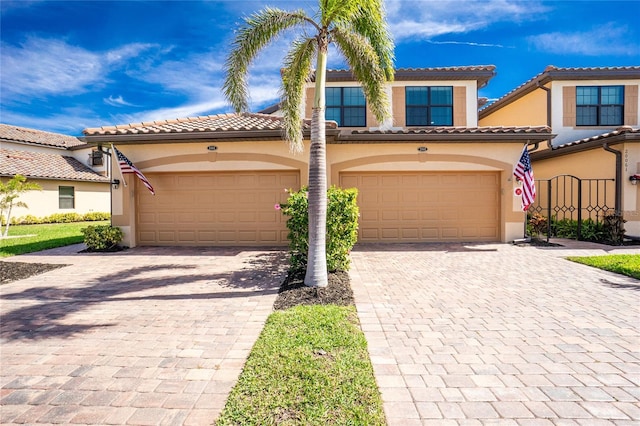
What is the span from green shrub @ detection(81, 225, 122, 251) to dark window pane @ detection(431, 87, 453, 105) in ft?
44.7

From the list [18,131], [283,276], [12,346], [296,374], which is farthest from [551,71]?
[18,131]

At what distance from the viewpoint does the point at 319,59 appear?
600 cm

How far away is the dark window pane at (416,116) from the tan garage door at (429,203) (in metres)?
3.88

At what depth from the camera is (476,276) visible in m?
7.00

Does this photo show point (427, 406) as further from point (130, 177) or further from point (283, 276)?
point (130, 177)

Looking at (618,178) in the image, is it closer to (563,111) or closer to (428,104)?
(563,111)

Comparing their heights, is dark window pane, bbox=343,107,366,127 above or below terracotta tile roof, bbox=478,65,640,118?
below

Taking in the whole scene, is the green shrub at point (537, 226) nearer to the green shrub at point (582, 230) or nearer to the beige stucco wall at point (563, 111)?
the green shrub at point (582, 230)

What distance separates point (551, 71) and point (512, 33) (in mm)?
5044

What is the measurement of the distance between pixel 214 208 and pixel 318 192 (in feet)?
21.0

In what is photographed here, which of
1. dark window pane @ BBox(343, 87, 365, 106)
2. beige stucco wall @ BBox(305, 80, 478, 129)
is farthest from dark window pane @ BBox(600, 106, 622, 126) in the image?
dark window pane @ BBox(343, 87, 365, 106)

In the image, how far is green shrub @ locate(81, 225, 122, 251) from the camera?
10.3 meters

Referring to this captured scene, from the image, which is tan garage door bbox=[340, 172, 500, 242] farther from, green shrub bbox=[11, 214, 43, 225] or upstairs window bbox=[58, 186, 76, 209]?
upstairs window bbox=[58, 186, 76, 209]

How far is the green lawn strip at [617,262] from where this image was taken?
6.98 metres
